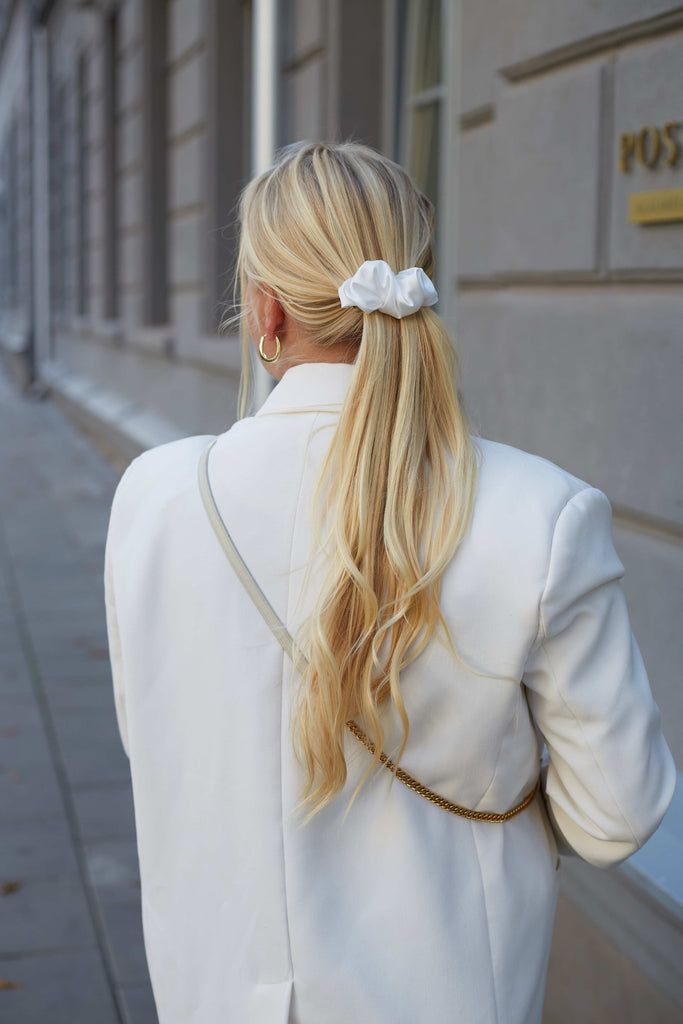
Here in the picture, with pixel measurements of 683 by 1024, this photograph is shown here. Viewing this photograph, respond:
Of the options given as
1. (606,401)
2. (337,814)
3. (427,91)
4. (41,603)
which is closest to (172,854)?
(337,814)

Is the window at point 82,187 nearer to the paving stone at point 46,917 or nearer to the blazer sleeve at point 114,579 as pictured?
the paving stone at point 46,917

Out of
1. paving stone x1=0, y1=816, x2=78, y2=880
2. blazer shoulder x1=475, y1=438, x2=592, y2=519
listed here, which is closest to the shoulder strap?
blazer shoulder x1=475, y1=438, x2=592, y2=519

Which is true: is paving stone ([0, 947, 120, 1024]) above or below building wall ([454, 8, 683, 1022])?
below

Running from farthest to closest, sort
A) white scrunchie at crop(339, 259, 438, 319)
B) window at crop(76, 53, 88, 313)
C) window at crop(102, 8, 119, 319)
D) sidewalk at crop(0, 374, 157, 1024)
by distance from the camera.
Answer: window at crop(76, 53, 88, 313)
window at crop(102, 8, 119, 319)
sidewalk at crop(0, 374, 157, 1024)
white scrunchie at crop(339, 259, 438, 319)

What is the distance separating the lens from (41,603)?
6922mm

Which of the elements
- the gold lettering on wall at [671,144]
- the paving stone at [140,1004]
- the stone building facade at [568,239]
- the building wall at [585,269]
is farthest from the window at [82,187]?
the paving stone at [140,1004]

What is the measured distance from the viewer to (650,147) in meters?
2.97

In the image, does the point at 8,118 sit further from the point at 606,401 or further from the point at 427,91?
the point at 606,401

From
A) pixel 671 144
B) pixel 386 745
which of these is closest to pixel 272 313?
pixel 386 745

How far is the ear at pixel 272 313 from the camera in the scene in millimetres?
1438

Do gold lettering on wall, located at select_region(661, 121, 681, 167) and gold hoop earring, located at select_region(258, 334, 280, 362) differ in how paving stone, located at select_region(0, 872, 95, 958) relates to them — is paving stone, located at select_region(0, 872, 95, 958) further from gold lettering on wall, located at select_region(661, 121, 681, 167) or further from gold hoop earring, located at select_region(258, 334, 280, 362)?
gold lettering on wall, located at select_region(661, 121, 681, 167)

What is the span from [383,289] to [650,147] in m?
1.91

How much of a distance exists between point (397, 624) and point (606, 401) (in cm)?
204

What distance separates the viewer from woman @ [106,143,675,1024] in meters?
1.35
